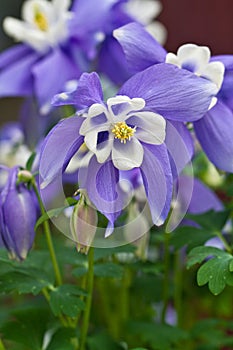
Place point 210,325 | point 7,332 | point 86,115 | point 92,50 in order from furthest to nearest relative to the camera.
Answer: point 92,50, point 210,325, point 7,332, point 86,115

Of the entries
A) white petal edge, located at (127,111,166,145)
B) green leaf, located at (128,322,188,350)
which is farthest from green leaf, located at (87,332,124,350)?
white petal edge, located at (127,111,166,145)

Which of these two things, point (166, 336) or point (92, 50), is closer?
point (166, 336)

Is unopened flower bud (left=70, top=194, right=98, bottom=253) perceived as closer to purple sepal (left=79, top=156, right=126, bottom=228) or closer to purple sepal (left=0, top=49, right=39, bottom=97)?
purple sepal (left=79, top=156, right=126, bottom=228)

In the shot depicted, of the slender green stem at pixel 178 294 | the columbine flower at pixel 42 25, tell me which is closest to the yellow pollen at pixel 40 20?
the columbine flower at pixel 42 25

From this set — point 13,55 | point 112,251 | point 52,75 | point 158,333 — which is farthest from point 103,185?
point 13,55

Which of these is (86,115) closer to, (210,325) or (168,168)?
(168,168)

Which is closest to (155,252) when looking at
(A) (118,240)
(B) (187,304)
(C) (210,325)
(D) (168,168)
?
(B) (187,304)
